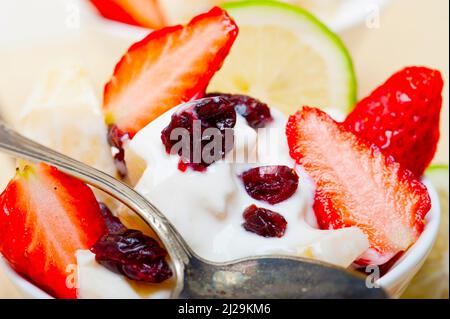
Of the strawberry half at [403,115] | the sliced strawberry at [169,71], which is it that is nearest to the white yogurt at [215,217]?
the sliced strawberry at [169,71]

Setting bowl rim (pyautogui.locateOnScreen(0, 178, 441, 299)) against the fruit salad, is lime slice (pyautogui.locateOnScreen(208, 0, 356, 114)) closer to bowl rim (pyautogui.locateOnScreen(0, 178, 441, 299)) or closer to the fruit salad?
the fruit salad

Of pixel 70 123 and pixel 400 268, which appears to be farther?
pixel 70 123

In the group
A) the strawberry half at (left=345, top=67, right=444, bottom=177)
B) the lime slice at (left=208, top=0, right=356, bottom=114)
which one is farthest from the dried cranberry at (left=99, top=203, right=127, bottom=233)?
the lime slice at (left=208, top=0, right=356, bottom=114)

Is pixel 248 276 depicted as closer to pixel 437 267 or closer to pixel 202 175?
pixel 202 175

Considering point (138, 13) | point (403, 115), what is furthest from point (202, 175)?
point (138, 13)

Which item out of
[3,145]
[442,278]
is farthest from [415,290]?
[3,145]

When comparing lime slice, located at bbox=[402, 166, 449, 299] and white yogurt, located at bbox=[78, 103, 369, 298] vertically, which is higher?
white yogurt, located at bbox=[78, 103, 369, 298]
